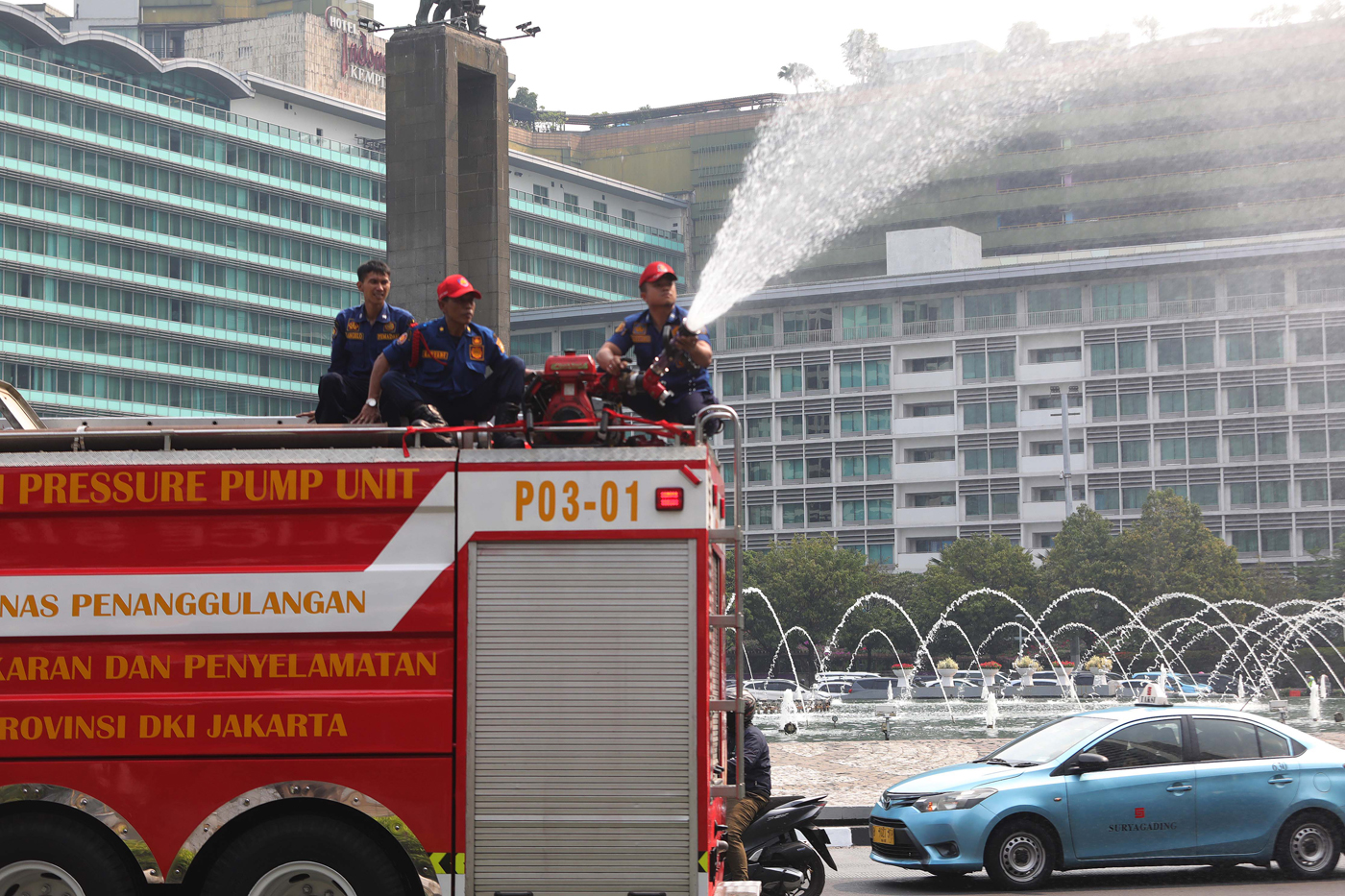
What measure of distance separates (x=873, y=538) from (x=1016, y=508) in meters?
10.3

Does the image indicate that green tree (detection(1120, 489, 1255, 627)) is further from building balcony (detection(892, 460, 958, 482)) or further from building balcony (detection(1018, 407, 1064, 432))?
building balcony (detection(892, 460, 958, 482))

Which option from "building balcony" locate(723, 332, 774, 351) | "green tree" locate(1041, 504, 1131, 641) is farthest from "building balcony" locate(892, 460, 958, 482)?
"green tree" locate(1041, 504, 1131, 641)

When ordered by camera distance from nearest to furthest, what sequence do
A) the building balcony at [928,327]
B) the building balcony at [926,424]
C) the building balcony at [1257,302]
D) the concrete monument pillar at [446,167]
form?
the concrete monument pillar at [446,167] < the building balcony at [1257,302] < the building balcony at [926,424] < the building balcony at [928,327]

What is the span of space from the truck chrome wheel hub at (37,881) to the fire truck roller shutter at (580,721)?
6.35 feet

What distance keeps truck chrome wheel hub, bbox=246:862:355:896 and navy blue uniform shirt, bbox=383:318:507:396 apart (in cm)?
265

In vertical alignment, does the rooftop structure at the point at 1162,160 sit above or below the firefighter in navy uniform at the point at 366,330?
above

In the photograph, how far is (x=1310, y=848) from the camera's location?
38.3 feet

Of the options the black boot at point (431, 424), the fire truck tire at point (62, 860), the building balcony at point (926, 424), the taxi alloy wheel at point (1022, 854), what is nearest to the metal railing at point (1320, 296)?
the building balcony at point (926, 424)

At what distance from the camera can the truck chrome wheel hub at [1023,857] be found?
11336mm

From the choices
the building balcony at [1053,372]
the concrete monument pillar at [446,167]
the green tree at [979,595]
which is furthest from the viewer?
the building balcony at [1053,372]

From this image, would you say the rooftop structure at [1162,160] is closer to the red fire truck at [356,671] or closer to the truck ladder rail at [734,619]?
the truck ladder rail at [734,619]

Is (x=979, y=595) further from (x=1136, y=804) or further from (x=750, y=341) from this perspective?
(x=1136, y=804)

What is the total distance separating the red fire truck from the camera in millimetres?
6898

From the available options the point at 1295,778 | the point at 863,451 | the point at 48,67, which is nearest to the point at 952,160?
the point at 863,451
